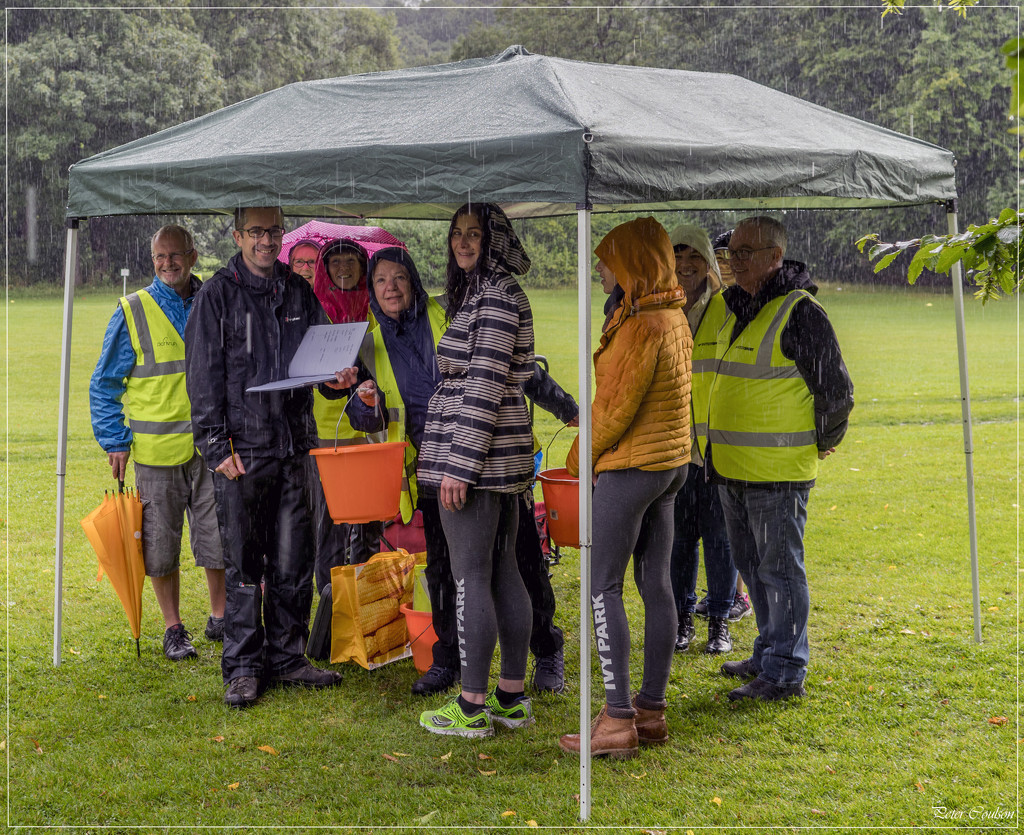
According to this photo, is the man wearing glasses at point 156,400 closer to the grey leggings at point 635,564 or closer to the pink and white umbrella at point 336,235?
the pink and white umbrella at point 336,235

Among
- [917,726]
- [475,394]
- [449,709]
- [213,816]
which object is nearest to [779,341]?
[475,394]

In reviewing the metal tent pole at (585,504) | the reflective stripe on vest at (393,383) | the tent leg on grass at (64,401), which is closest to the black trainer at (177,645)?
the tent leg on grass at (64,401)

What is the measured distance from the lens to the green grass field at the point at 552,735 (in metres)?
3.43

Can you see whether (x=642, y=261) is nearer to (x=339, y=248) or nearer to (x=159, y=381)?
(x=339, y=248)

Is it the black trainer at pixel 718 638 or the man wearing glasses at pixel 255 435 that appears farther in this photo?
the black trainer at pixel 718 638

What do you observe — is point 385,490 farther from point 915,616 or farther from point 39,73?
point 39,73

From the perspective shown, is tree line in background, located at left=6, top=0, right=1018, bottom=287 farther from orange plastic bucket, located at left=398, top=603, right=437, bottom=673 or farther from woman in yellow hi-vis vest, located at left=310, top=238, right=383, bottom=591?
orange plastic bucket, located at left=398, top=603, right=437, bottom=673

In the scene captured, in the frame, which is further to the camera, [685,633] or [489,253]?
[685,633]

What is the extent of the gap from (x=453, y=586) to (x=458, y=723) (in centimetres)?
68

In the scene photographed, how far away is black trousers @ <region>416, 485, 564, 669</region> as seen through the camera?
4.30m

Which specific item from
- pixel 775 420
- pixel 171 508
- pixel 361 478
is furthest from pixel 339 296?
pixel 775 420

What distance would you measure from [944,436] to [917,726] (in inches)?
322

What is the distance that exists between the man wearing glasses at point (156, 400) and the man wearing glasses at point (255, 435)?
512 millimetres

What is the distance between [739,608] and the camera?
5531 mm
